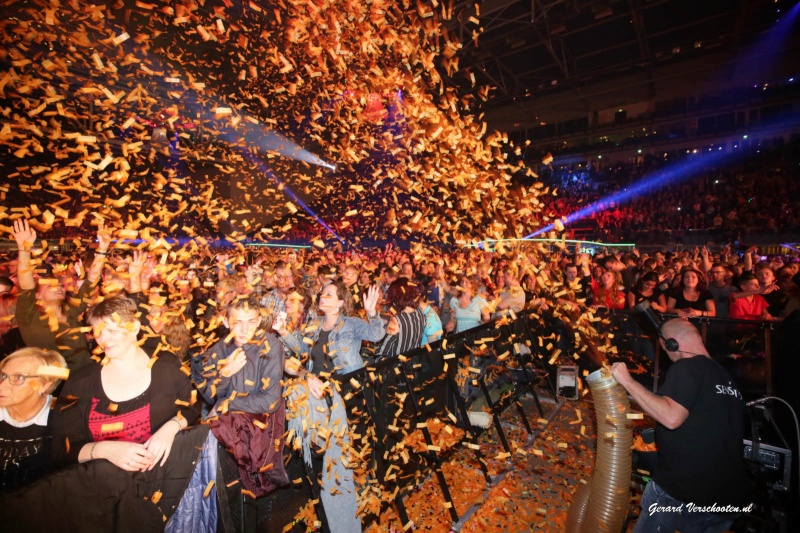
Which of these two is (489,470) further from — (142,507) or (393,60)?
(393,60)

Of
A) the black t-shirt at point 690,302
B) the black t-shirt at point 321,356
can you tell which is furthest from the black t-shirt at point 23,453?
the black t-shirt at point 690,302

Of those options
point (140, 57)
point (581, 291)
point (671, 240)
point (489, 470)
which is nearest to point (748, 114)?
point (671, 240)

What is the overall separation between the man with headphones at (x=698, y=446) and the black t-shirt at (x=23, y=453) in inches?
132

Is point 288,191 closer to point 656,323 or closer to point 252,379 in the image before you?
point 252,379

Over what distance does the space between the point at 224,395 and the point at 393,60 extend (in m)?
6.86

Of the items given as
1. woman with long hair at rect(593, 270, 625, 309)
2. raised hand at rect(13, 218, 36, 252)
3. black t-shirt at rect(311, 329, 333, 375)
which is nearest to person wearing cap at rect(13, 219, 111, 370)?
raised hand at rect(13, 218, 36, 252)

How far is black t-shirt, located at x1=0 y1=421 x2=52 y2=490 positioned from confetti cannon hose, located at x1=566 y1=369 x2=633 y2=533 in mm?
3509

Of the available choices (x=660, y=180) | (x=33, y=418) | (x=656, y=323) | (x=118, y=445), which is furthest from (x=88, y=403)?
(x=660, y=180)

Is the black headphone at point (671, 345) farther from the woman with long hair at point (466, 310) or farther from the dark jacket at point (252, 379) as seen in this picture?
the woman with long hair at point (466, 310)

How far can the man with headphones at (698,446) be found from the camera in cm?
226

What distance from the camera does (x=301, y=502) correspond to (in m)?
2.83

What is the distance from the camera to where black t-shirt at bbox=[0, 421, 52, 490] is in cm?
191

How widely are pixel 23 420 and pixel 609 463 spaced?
3748 mm

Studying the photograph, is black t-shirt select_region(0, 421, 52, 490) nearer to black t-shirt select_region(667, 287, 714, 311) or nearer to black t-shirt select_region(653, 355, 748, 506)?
black t-shirt select_region(653, 355, 748, 506)
